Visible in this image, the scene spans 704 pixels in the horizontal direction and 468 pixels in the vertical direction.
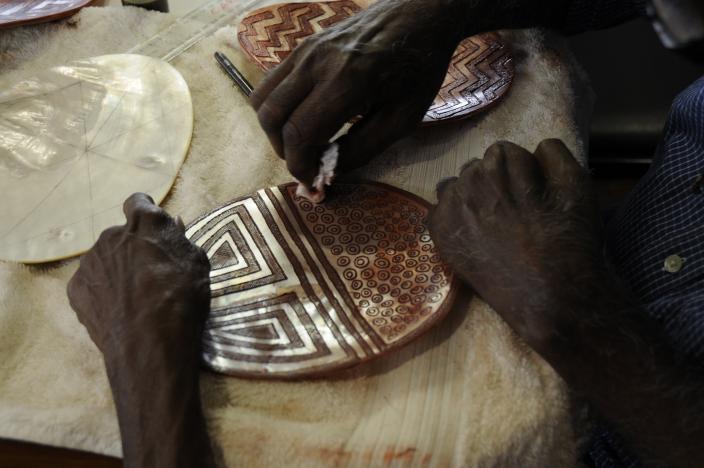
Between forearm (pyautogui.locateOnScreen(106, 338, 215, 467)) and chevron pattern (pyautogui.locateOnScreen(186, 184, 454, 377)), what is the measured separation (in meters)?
0.06

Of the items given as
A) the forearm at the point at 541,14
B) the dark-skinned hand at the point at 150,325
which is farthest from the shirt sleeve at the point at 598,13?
the dark-skinned hand at the point at 150,325

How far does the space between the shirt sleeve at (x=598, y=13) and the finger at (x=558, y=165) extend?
0.45 meters

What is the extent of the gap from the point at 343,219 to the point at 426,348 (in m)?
0.22

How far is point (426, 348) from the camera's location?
0.70 meters

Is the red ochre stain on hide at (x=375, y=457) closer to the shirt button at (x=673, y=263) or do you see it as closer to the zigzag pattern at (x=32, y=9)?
the shirt button at (x=673, y=263)

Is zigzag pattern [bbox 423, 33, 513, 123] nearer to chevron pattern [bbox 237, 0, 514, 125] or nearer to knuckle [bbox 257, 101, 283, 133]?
chevron pattern [bbox 237, 0, 514, 125]

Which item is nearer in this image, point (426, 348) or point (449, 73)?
point (426, 348)

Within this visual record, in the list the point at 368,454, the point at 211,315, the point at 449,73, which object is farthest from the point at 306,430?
the point at 449,73

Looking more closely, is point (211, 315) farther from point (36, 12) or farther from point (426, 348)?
point (36, 12)

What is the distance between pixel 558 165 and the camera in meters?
0.71

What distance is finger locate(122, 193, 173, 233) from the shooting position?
2.37 feet

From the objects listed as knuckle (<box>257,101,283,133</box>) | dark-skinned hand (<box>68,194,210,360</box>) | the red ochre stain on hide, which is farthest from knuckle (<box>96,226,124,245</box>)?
the red ochre stain on hide

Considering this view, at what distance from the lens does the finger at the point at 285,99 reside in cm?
77

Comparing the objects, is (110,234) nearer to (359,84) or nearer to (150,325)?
(150,325)
